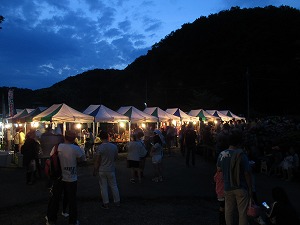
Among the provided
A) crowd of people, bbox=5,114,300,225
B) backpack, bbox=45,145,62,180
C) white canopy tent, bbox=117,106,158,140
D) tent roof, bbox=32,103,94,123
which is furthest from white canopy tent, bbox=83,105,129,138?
backpack, bbox=45,145,62,180

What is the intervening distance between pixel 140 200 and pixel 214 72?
1959 inches

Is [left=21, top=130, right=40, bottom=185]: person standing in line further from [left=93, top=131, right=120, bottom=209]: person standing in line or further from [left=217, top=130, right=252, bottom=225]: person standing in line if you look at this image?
[left=217, top=130, right=252, bottom=225]: person standing in line

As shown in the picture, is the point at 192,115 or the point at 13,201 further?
the point at 192,115

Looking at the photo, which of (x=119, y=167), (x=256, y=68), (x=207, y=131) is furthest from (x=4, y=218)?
(x=256, y=68)

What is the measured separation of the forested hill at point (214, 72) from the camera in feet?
159

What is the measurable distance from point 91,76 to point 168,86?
2023cm

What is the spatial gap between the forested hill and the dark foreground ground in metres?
38.6

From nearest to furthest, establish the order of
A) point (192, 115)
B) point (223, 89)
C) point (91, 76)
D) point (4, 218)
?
point (4, 218) < point (192, 115) < point (223, 89) < point (91, 76)

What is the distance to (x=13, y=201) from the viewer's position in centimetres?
779

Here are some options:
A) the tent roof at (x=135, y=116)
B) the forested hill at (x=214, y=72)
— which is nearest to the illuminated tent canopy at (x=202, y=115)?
the tent roof at (x=135, y=116)

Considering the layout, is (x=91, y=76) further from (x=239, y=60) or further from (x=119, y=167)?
(x=119, y=167)

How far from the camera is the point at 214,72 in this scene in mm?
55375

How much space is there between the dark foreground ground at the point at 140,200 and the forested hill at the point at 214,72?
127 ft

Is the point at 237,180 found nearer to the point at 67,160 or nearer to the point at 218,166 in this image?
the point at 218,166
